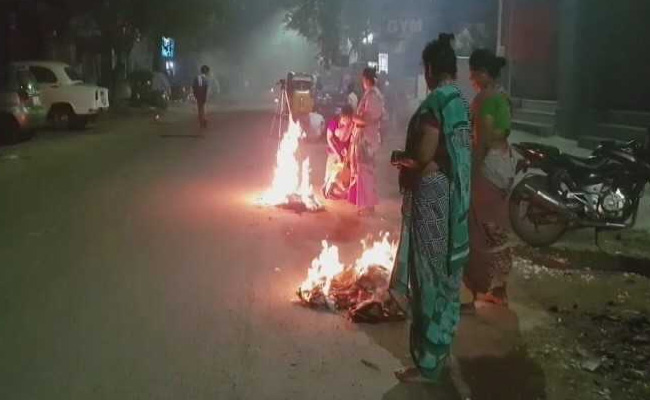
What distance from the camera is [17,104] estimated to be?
65.0ft

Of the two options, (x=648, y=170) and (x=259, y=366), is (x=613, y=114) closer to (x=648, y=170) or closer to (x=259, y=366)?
(x=648, y=170)

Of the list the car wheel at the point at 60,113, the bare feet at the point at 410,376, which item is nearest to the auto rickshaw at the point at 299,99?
the car wheel at the point at 60,113

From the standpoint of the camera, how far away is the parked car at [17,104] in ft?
64.8

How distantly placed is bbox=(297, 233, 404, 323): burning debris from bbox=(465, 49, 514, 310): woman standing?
702 millimetres

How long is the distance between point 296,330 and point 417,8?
86.0 ft

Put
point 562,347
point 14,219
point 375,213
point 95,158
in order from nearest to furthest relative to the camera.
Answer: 1. point 562,347
2. point 14,219
3. point 375,213
4. point 95,158

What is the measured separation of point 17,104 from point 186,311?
614 inches

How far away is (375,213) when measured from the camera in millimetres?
10695

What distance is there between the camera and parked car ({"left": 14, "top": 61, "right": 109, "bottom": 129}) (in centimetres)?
2389

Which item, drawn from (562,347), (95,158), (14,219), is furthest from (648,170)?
(95,158)

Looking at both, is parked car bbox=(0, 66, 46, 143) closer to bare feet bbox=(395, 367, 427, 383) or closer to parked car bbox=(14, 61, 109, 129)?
parked car bbox=(14, 61, 109, 129)

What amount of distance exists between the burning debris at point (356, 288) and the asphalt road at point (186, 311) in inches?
5.7

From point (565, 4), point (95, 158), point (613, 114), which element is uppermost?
point (565, 4)

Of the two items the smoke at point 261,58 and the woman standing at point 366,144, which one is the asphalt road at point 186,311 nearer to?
the woman standing at point 366,144
